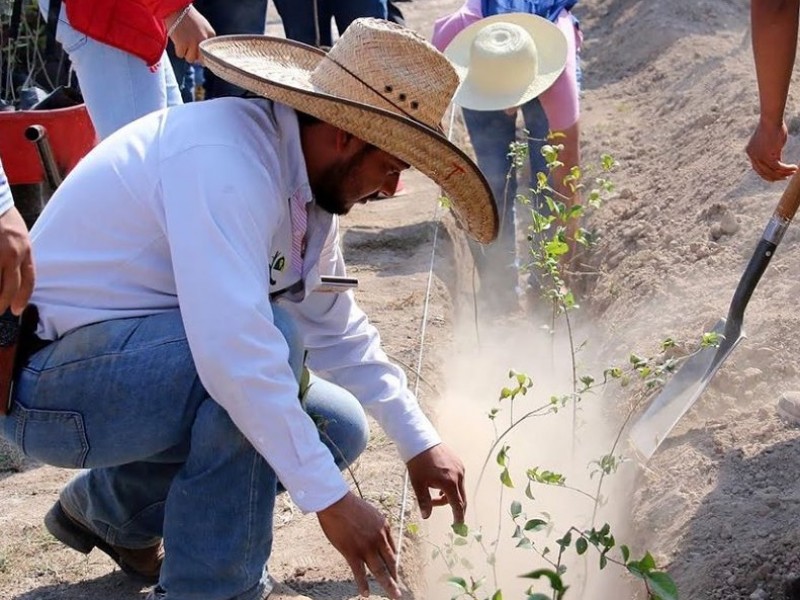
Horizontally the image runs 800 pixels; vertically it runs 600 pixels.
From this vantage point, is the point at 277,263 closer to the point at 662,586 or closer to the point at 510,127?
the point at 662,586

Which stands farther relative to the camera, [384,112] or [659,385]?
[659,385]

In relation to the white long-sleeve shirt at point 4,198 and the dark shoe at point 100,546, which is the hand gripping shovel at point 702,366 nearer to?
the dark shoe at point 100,546

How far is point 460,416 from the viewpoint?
15.7ft

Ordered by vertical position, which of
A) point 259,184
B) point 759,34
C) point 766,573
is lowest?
point 766,573

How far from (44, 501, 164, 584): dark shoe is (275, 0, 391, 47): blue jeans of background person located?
3.65 metres

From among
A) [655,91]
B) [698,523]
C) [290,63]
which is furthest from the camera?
[655,91]

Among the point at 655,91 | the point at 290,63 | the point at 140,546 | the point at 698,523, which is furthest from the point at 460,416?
the point at 655,91

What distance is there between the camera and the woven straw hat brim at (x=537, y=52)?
5090 millimetres

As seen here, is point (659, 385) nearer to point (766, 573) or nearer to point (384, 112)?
point (766, 573)

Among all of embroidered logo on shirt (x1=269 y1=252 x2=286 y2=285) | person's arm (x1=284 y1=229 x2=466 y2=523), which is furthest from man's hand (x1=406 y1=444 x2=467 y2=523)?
embroidered logo on shirt (x1=269 y1=252 x2=286 y2=285)

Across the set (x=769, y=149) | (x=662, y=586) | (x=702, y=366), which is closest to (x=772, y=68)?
(x=769, y=149)

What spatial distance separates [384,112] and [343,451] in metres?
1.02

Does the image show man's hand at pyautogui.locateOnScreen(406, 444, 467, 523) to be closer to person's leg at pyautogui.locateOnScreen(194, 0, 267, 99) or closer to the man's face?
the man's face

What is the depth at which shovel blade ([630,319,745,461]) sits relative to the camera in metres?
3.73
